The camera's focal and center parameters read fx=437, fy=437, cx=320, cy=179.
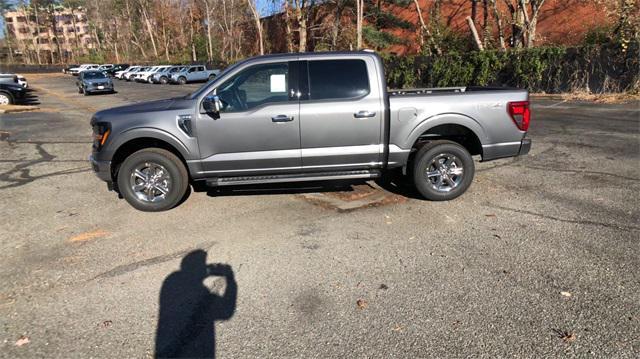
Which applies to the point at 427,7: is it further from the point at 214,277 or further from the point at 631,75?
the point at 214,277

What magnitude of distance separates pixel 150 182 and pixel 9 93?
19.7 meters

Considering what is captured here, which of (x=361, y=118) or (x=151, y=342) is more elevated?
(x=361, y=118)

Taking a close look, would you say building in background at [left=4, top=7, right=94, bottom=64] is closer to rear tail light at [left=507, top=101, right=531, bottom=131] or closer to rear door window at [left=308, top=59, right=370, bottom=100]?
rear door window at [left=308, top=59, right=370, bottom=100]

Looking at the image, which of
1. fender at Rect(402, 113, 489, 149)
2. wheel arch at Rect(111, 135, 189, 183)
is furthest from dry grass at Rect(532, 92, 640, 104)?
wheel arch at Rect(111, 135, 189, 183)

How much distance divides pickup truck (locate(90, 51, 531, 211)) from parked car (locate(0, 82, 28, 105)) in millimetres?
19246

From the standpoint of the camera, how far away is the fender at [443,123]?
5406mm

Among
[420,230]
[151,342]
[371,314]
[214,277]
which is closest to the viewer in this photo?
[151,342]

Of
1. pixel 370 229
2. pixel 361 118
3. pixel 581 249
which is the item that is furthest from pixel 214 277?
pixel 581 249

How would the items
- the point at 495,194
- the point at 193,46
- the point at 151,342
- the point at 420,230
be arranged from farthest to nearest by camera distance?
the point at 193,46
the point at 495,194
the point at 420,230
the point at 151,342

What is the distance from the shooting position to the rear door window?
5.34 meters

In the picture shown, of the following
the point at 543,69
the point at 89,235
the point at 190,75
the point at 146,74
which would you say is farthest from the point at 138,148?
the point at 146,74

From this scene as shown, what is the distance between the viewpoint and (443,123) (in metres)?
5.44

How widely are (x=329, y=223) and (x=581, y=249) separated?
2541mm

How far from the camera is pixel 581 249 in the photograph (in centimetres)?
417
